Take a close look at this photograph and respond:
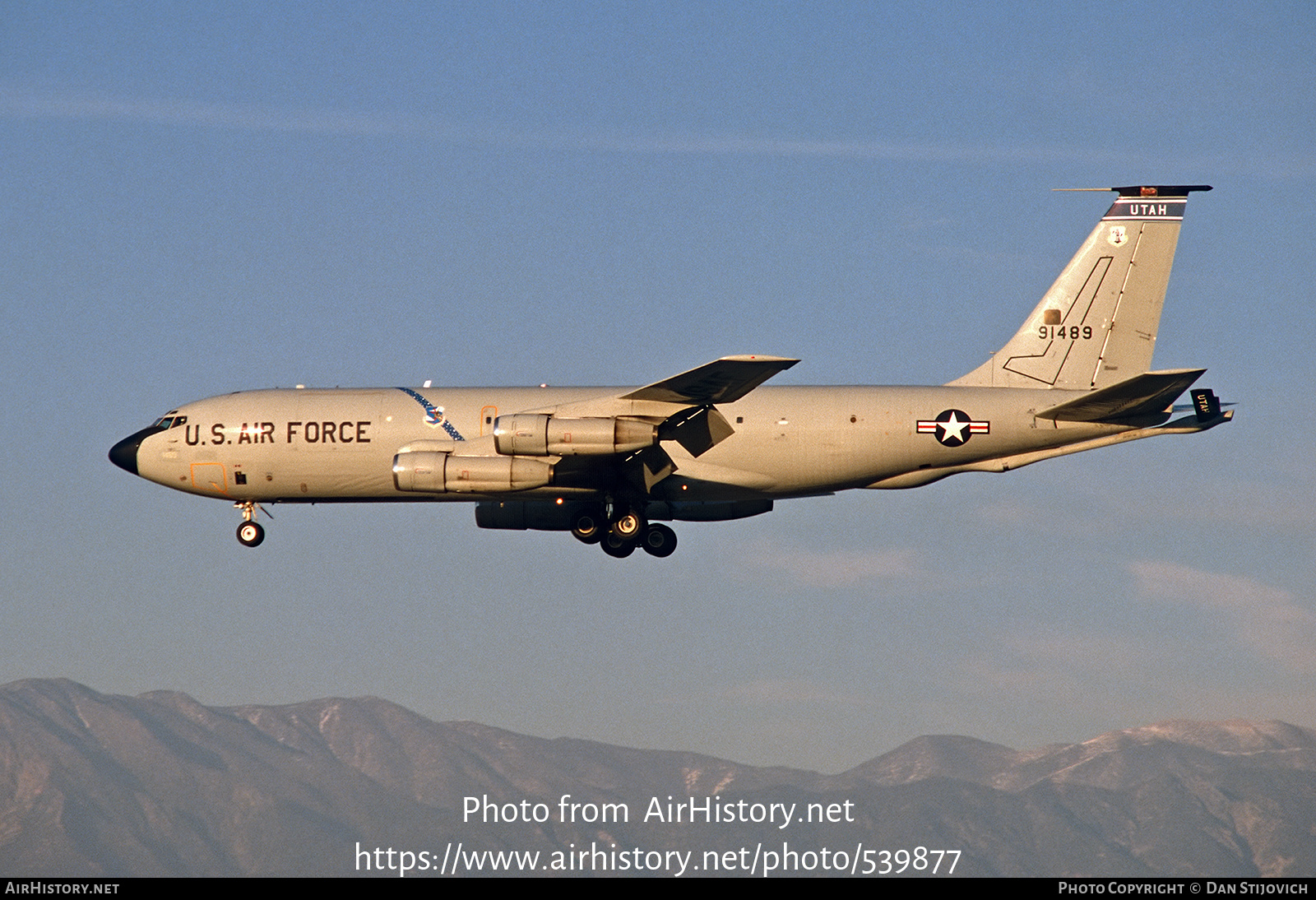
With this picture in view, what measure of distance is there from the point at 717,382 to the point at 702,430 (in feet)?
9.79

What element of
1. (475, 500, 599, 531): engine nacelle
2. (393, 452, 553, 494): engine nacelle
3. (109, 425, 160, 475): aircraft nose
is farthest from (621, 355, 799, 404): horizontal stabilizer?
(109, 425, 160, 475): aircraft nose

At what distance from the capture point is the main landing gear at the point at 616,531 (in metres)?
43.8

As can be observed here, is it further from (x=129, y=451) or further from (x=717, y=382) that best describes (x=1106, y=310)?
(x=129, y=451)

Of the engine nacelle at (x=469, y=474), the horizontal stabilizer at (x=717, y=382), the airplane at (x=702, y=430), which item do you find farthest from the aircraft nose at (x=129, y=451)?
the horizontal stabilizer at (x=717, y=382)

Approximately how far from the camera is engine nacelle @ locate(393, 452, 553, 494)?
41.4 meters

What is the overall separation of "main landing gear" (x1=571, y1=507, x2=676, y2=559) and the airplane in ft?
0.15

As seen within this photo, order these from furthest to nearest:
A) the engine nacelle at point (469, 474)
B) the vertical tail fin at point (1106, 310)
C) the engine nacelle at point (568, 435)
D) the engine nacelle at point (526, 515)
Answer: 1. the engine nacelle at point (526, 515)
2. the vertical tail fin at point (1106, 310)
3. the engine nacelle at point (469, 474)
4. the engine nacelle at point (568, 435)

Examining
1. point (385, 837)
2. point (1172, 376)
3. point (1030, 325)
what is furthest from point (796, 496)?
point (385, 837)

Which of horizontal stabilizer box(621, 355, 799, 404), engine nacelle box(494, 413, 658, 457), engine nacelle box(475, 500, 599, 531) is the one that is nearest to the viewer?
horizontal stabilizer box(621, 355, 799, 404)

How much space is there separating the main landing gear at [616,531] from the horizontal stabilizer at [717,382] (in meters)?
3.94

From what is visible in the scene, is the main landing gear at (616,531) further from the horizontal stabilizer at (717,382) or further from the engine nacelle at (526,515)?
the horizontal stabilizer at (717,382)

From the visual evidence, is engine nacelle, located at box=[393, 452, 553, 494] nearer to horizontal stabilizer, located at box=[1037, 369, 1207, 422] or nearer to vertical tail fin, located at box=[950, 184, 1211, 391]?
vertical tail fin, located at box=[950, 184, 1211, 391]
